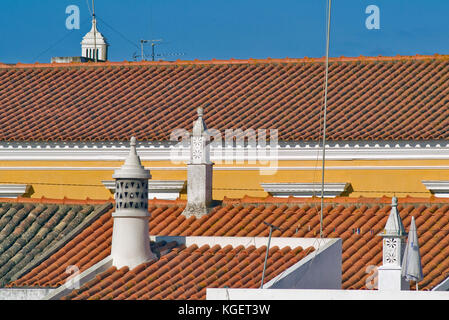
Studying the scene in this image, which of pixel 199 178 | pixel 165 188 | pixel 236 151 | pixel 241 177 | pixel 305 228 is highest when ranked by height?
pixel 236 151

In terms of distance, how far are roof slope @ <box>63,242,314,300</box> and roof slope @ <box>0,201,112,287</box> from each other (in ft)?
8.70

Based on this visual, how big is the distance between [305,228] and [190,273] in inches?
167

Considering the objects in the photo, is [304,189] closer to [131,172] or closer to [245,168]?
[245,168]

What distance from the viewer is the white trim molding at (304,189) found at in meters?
35.2

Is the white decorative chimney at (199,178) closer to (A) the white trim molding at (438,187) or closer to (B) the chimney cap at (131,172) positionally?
(B) the chimney cap at (131,172)

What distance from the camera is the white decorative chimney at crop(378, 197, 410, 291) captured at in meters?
23.2

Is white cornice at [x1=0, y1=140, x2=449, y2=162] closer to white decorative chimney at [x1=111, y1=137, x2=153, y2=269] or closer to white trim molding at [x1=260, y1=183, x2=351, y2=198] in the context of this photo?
white trim molding at [x1=260, y1=183, x2=351, y2=198]

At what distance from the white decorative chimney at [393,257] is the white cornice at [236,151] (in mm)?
10670

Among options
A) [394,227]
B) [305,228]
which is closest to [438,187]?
[305,228]

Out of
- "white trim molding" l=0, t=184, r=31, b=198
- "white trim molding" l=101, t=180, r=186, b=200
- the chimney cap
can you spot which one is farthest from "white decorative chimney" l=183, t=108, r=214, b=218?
"white trim molding" l=0, t=184, r=31, b=198

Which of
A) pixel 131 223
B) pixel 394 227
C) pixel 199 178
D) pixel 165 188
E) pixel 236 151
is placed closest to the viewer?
pixel 394 227

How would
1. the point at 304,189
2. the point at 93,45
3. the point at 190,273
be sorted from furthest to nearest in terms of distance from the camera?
the point at 93,45, the point at 304,189, the point at 190,273

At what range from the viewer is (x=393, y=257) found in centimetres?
2384
